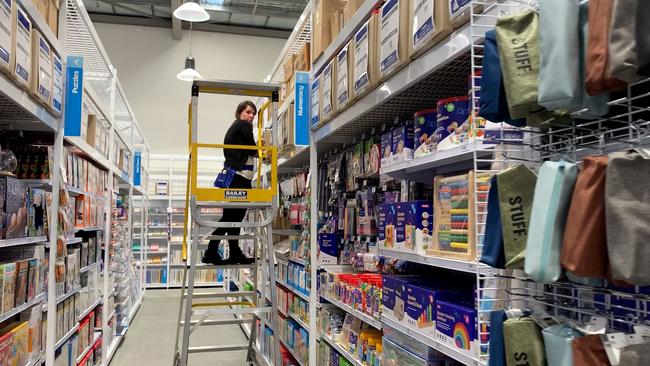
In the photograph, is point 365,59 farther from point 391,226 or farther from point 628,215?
point 628,215

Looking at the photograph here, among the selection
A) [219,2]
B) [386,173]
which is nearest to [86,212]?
[386,173]

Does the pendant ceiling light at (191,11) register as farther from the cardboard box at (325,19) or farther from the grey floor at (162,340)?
the grey floor at (162,340)

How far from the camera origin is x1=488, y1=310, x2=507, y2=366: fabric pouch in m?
1.33

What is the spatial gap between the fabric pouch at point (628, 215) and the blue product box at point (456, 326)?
783mm

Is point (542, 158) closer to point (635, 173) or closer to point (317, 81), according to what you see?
point (635, 173)

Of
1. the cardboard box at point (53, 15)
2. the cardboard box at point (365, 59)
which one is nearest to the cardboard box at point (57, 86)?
the cardboard box at point (53, 15)

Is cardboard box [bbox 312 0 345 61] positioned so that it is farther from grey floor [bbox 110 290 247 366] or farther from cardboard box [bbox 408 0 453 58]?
grey floor [bbox 110 290 247 366]

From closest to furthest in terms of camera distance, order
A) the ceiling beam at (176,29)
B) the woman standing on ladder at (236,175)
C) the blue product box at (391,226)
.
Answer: the blue product box at (391,226) → the woman standing on ladder at (236,175) → the ceiling beam at (176,29)

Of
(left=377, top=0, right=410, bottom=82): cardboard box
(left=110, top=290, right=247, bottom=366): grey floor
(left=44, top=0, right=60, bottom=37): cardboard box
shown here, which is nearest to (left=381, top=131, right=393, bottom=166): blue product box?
(left=377, top=0, right=410, bottom=82): cardboard box

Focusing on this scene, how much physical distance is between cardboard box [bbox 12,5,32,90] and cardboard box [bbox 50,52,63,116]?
1.38ft

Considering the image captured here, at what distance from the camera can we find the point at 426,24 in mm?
1824

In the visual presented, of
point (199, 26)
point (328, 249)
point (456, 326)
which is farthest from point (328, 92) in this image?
point (199, 26)

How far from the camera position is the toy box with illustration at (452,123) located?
6.17 feet

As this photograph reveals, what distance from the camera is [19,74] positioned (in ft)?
8.02
